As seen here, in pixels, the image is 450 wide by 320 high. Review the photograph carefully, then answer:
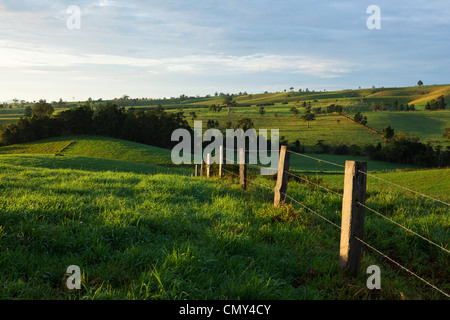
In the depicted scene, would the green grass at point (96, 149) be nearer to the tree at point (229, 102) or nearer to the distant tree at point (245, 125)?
the distant tree at point (245, 125)

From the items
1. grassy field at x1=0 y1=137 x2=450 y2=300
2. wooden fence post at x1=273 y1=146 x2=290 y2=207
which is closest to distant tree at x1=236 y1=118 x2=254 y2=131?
wooden fence post at x1=273 y1=146 x2=290 y2=207

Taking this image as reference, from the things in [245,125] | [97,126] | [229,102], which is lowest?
[97,126]

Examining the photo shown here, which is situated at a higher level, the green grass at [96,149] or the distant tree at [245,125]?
the distant tree at [245,125]

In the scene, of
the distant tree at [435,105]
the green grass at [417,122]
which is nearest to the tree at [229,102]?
the green grass at [417,122]

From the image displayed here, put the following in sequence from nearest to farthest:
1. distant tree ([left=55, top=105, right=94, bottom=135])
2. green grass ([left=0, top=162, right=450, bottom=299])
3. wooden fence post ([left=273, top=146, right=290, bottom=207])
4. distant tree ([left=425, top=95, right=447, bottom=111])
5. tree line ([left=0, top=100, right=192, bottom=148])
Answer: green grass ([left=0, top=162, right=450, bottom=299]) < wooden fence post ([left=273, top=146, right=290, bottom=207]) < tree line ([left=0, top=100, right=192, bottom=148]) < distant tree ([left=55, top=105, right=94, bottom=135]) < distant tree ([left=425, top=95, right=447, bottom=111])

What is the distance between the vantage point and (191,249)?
15.7 feet

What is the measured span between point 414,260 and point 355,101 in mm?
158445

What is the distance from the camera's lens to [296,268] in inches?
186

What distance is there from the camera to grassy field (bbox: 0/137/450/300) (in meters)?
3.97

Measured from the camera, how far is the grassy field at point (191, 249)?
3.97m

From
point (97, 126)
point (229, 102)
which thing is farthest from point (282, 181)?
point (229, 102)

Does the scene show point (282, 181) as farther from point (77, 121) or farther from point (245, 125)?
point (245, 125)

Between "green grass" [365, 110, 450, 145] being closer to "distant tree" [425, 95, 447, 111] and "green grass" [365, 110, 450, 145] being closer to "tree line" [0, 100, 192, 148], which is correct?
"distant tree" [425, 95, 447, 111]
